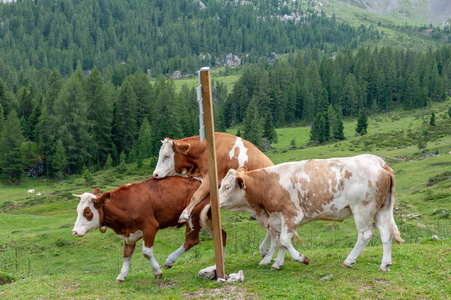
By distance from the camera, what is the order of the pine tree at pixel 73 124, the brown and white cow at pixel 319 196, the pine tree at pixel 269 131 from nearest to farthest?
the brown and white cow at pixel 319 196, the pine tree at pixel 73 124, the pine tree at pixel 269 131

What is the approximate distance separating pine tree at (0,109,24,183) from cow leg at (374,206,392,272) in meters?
80.4

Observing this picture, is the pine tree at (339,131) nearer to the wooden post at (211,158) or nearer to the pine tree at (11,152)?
the pine tree at (11,152)

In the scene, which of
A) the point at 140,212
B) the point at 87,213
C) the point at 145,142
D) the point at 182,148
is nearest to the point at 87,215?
the point at 87,213

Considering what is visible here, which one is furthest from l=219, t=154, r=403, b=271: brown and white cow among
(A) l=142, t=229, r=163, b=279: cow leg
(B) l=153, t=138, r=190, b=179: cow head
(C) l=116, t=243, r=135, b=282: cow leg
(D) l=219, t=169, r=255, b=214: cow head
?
(C) l=116, t=243, r=135, b=282: cow leg

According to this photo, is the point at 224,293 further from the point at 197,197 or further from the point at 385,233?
the point at 385,233

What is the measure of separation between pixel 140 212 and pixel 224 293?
3.31 meters

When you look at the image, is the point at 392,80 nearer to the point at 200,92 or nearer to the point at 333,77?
the point at 333,77

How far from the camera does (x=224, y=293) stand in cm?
1011

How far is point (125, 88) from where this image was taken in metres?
101

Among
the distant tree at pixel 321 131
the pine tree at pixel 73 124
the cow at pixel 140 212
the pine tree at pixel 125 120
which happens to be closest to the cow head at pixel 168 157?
the cow at pixel 140 212

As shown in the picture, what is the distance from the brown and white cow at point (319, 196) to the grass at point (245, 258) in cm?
88

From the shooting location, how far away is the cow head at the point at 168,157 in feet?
41.4

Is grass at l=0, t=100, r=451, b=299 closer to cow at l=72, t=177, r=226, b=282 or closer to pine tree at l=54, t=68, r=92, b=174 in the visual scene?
cow at l=72, t=177, r=226, b=282

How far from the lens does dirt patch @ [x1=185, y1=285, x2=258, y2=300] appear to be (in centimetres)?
980
